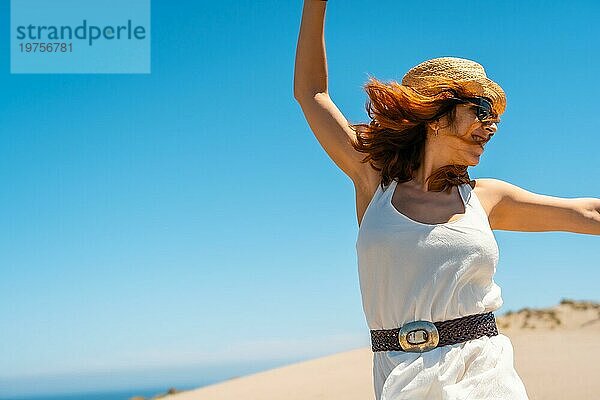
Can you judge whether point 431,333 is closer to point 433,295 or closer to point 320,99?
point 433,295

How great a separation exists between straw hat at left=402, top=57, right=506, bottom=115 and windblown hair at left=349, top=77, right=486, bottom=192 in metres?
0.02

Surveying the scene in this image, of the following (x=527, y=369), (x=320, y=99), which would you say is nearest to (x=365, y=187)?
(x=320, y=99)

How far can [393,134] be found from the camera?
3805 millimetres

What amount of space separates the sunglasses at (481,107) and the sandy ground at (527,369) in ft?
28.5

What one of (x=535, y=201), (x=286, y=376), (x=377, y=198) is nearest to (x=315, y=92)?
(x=377, y=198)

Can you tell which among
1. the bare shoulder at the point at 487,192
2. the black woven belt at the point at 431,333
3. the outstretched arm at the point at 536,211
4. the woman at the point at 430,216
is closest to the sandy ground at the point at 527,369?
the outstretched arm at the point at 536,211

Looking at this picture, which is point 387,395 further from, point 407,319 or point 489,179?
point 489,179

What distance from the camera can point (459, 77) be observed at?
3.70 meters

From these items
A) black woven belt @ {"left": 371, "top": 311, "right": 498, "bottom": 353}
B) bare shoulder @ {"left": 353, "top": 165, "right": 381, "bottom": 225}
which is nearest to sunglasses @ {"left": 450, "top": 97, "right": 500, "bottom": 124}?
bare shoulder @ {"left": 353, "top": 165, "right": 381, "bottom": 225}

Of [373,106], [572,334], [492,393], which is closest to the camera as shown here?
[492,393]

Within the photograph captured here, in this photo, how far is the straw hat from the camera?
3689mm

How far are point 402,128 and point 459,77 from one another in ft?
0.90

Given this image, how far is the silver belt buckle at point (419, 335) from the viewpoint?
3.51 m

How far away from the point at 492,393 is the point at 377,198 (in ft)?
2.61
